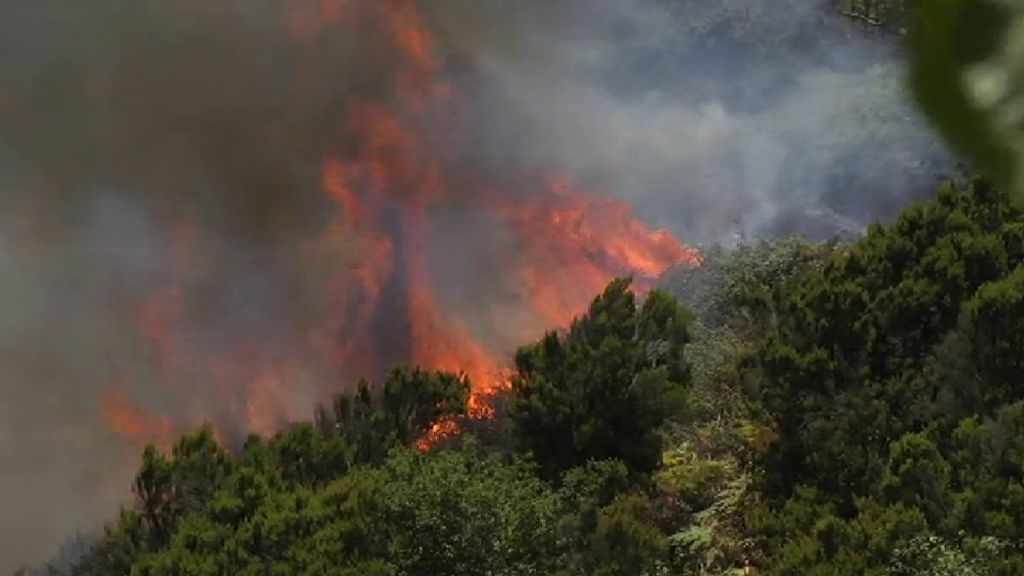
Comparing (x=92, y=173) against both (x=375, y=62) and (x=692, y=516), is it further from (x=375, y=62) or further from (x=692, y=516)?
(x=692, y=516)

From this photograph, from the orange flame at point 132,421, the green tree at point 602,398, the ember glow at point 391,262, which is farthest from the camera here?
the ember glow at point 391,262

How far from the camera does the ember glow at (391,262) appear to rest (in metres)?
20.0

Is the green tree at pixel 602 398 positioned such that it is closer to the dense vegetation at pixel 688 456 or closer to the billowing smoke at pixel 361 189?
the dense vegetation at pixel 688 456

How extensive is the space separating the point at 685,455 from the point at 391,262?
8930mm

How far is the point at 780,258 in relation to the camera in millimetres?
17547

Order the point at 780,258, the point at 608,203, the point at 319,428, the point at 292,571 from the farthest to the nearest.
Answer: the point at 608,203 < the point at 780,258 < the point at 319,428 < the point at 292,571

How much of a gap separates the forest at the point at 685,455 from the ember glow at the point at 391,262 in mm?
5123

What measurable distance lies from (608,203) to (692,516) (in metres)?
10.2

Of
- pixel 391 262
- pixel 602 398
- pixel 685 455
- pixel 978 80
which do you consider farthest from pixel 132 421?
pixel 978 80

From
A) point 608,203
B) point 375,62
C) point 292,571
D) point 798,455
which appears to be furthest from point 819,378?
point 375,62

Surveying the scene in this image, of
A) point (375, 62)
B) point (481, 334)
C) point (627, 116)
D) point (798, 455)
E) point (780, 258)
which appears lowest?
point (798, 455)

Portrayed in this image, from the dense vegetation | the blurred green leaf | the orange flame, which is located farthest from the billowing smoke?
the blurred green leaf

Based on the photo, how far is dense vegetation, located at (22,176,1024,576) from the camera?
1010 centimetres

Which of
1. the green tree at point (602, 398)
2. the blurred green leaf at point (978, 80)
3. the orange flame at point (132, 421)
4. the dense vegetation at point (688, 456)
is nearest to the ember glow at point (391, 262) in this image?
the orange flame at point (132, 421)
